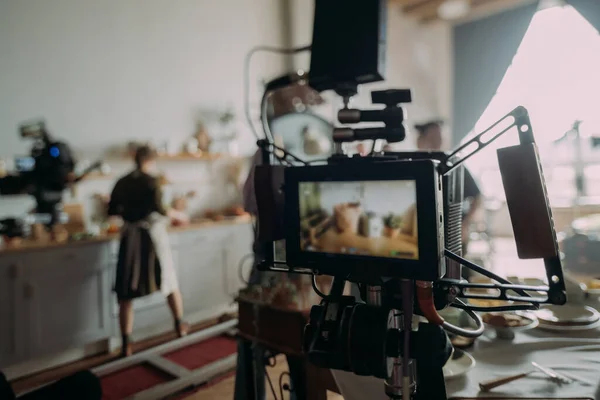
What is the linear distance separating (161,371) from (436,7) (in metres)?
5.42

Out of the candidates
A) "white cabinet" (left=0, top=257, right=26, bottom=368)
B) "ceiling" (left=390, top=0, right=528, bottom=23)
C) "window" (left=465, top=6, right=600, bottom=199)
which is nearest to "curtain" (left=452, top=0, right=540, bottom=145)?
"ceiling" (left=390, top=0, right=528, bottom=23)

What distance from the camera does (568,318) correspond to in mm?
1246

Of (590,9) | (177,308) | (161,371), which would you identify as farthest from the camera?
(177,308)

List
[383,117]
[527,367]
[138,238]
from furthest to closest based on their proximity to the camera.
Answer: [138,238] → [527,367] → [383,117]

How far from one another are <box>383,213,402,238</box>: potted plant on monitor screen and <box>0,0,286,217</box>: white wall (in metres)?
3.15

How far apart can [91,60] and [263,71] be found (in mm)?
1754

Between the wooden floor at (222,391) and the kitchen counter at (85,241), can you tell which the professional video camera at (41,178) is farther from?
the wooden floor at (222,391)

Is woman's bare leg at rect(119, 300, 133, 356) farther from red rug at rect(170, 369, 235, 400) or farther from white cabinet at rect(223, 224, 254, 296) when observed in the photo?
white cabinet at rect(223, 224, 254, 296)

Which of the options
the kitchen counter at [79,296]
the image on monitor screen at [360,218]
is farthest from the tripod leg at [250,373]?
the kitchen counter at [79,296]

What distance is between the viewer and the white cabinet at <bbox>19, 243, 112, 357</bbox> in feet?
8.73

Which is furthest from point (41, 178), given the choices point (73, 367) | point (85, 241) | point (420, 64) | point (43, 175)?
point (420, 64)

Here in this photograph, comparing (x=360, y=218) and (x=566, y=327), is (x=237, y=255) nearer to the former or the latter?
(x=566, y=327)

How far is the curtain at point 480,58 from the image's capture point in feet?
15.3

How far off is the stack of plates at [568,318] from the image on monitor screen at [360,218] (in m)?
0.74
